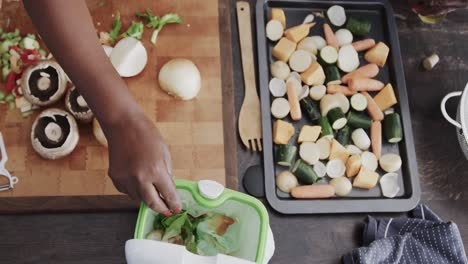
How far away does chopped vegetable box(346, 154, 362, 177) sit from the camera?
1.21m

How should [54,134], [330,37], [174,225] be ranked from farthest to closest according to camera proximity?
[330,37] < [54,134] < [174,225]

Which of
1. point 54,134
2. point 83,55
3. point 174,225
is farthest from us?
point 54,134

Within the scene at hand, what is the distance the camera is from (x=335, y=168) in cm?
123

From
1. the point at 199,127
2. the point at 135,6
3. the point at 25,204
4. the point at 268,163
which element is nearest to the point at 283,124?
the point at 268,163

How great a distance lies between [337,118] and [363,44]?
9.6 inches

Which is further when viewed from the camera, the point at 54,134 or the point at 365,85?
the point at 365,85

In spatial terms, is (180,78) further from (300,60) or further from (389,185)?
(389,185)

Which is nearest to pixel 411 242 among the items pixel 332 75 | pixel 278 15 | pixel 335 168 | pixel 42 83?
pixel 335 168

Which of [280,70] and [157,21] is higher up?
[157,21]

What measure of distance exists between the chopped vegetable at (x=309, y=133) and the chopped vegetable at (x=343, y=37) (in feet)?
0.86

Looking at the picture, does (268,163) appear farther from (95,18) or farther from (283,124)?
(95,18)

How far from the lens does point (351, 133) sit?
1.27 metres

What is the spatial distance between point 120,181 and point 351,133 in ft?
2.31

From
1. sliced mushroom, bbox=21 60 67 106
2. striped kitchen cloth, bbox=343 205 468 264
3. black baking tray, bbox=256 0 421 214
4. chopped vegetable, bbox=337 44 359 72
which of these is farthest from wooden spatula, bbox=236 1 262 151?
sliced mushroom, bbox=21 60 67 106
